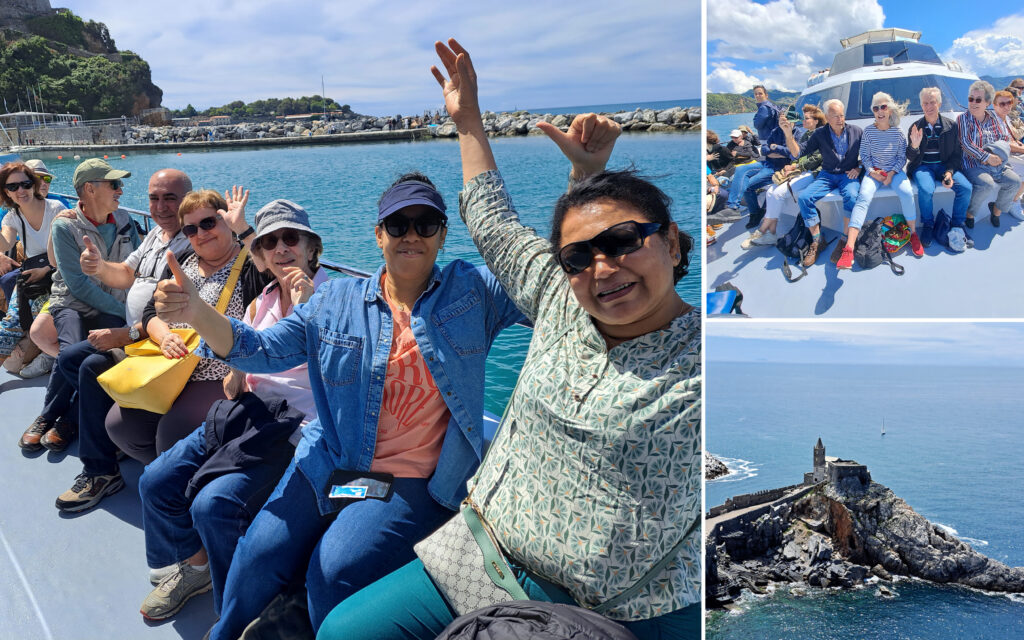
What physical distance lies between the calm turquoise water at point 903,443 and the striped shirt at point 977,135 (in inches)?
19.9

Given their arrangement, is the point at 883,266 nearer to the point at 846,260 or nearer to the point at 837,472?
the point at 846,260

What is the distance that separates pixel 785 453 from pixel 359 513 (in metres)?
1.11

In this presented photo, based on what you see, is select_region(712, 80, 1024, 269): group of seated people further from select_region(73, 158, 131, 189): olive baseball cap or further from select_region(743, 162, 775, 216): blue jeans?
select_region(73, 158, 131, 189): olive baseball cap

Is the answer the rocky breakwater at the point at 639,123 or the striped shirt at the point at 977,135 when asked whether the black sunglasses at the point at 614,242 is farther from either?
the rocky breakwater at the point at 639,123

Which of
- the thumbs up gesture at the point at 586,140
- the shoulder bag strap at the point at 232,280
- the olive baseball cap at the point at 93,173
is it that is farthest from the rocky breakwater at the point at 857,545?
the olive baseball cap at the point at 93,173

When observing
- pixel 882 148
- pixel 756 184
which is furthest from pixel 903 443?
pixel 882 148

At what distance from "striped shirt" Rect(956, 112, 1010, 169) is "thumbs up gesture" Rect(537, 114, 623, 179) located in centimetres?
71

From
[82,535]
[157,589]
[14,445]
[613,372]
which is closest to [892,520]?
[613,372]

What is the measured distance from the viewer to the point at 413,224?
1862mm

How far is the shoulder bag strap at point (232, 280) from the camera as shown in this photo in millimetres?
2496

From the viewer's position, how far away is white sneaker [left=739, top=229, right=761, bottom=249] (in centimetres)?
133

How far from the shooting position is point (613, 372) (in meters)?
1.31

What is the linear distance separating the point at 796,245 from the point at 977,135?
372 millimetres

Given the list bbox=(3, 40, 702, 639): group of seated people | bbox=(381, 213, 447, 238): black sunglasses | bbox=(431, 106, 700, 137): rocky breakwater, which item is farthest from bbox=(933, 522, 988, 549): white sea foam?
bbox=(431, 106, 700, 137): rocky breakwater
